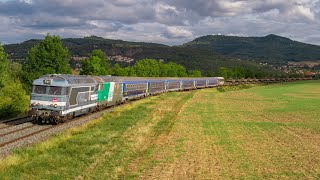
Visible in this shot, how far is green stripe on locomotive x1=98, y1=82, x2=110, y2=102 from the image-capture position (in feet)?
127

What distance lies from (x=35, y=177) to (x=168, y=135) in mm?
11450

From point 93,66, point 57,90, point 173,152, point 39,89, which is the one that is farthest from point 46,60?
point 173,152

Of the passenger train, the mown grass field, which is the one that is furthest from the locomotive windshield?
the mown grass field

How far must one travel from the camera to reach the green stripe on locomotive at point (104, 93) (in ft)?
127

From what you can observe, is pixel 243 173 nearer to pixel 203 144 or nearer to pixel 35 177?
pixel 203 144

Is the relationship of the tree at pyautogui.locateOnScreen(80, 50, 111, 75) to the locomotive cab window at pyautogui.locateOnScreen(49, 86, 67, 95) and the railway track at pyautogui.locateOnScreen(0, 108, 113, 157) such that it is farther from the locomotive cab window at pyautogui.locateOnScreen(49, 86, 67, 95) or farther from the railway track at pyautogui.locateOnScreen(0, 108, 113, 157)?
the locomotive cab window at pyautogui.locateOnScreen(49, 86, 67, 95)

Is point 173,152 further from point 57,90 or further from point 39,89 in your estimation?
point 39,89

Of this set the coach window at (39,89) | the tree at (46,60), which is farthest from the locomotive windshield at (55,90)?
the tree at (46,60)

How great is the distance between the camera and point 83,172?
14.9 m

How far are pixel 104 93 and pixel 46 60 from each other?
29.9 m

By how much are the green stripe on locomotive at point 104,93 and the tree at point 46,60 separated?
90.4ft

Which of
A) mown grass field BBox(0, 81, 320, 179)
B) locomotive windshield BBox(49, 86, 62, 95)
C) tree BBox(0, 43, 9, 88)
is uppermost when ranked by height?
tree BBox(0, 43, 9, 88)

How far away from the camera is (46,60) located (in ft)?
217

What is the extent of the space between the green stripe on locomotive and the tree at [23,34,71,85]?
90.4ft
